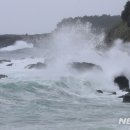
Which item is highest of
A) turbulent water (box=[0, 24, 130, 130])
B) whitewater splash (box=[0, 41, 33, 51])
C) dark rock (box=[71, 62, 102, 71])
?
whitewater splash (box=[0, 41, 33, 51])

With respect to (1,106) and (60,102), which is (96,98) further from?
(1,106)

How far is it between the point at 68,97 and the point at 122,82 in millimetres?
4852

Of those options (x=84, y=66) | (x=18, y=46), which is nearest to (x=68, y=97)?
(x=84, y=66)

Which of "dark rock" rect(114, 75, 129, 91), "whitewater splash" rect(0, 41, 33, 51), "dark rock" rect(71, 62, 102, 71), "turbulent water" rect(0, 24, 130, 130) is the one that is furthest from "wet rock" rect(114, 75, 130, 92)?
"whitewater splash" rect(0, 41, 33, 51)

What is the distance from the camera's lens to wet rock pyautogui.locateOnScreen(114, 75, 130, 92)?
24.7 m

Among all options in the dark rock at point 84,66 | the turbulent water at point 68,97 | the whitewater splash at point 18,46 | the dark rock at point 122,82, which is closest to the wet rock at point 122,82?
the dark rock at point 122,82

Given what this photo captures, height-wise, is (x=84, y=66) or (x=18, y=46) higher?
(x=18, y=46)

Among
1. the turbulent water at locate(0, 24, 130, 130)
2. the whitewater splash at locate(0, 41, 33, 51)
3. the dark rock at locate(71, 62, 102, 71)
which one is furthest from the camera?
the whitewater splash at locate(0, 41, 33, 51)

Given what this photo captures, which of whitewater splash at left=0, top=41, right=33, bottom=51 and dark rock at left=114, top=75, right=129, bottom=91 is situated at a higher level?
whitewater splash at left=0, top=41, right=33, bottom=51

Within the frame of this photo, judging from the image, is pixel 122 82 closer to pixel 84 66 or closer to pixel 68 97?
pixel 84 66

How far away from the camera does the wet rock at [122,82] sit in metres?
24.7

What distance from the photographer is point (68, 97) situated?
840 inches

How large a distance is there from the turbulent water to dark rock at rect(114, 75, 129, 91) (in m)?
0.27

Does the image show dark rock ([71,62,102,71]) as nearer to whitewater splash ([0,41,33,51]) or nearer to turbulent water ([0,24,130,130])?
turbulent water ([0,24,130,130])
